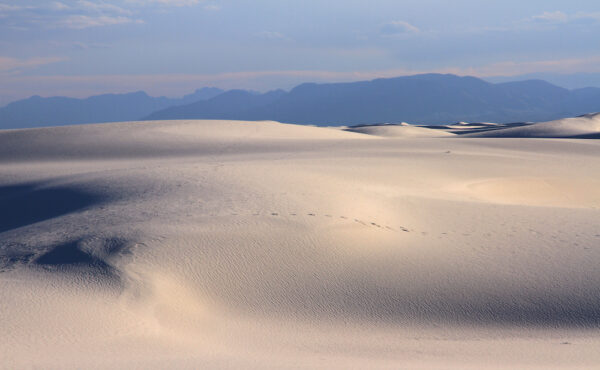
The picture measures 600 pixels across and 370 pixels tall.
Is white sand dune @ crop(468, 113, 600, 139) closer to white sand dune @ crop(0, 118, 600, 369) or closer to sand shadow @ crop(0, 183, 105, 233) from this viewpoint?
white sand dune @ crop(0, 118, 600, 369)

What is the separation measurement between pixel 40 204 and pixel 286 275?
20.3 ft

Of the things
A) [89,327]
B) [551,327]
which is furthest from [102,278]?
[551,327]

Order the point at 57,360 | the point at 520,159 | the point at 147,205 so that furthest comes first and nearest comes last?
the point at 520,159
the point at 147,205
the point at 57,360

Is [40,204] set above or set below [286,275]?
above

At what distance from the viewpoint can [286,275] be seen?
6637mm

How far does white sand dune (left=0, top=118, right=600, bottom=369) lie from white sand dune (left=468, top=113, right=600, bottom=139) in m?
23.9

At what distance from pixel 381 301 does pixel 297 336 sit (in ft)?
4.18

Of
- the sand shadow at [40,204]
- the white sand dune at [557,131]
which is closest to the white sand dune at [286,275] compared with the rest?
the sand shadow at [40,204]

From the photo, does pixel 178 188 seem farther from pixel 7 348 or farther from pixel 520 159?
pixel 520 159

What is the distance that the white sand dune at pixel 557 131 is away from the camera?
3312cm

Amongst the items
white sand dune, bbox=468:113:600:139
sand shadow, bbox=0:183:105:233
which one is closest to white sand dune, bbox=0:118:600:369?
sand shadow, bbox=0:183:105:233

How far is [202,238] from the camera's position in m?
7.19

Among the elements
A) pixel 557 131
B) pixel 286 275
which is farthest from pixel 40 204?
pixel 557 131

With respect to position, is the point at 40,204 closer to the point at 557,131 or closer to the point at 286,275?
the point at 286,275
